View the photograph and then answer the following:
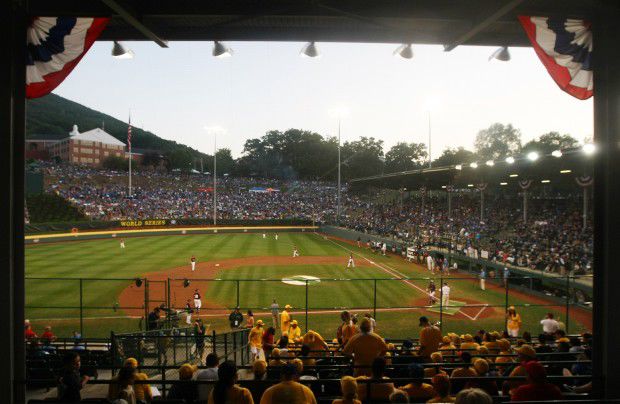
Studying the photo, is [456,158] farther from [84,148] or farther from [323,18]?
[323,18]

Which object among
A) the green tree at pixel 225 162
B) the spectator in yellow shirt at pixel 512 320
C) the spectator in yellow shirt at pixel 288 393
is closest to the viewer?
the spectator in yellow shirt at pixel 288 393

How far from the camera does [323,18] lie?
723 centimetres

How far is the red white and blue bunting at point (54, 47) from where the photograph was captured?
22.0 ft

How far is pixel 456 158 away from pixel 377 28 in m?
117

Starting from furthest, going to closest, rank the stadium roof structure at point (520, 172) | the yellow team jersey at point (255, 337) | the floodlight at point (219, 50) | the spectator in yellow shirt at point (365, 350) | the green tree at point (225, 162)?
the green tree at point (225, 162), the stadium roof structure at point (520, 172), the yellow team jersey at point (255, 337), the floodlight at point (219, 50), the spectator in yellow shirt at point (365, 350)

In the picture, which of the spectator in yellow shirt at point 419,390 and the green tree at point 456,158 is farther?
the green tree at point 456,158

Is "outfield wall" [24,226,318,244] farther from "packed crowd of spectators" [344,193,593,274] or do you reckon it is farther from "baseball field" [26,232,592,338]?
"packed crowd of spectators" [344,193,593,274]

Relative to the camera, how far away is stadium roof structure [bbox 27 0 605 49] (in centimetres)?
658

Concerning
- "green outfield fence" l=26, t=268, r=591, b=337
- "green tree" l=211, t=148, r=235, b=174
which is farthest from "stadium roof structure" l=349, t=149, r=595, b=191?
"green tree" l=211, t=148, r=235, b=174

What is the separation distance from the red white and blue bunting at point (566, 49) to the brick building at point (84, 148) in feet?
452

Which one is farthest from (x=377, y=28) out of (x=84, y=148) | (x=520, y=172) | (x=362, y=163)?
(x=84, y=148)

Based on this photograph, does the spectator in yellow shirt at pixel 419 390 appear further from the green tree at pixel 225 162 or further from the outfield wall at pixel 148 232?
the green tree at pixel 225 162

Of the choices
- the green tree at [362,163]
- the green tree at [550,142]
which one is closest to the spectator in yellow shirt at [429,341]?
the green tree at [550,142]

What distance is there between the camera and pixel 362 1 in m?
6.64
